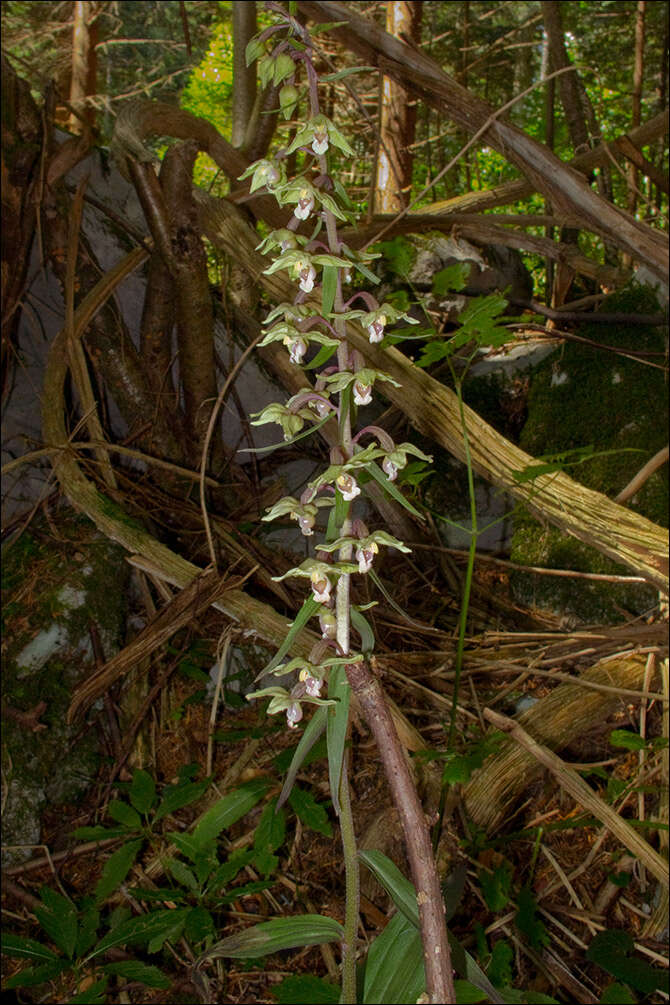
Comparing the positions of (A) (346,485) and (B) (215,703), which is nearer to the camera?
(A) (346,485)

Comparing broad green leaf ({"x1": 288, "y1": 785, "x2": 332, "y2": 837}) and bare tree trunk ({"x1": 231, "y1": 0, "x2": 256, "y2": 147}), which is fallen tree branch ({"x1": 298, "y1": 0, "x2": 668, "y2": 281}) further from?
bare tree trunk ({"x1": 231, "y1": 0, "x2": 256, "y2": 147})

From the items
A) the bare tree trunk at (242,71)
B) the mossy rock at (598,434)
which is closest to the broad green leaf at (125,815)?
the mossy rock at (598,434)

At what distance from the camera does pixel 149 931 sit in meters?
1.57

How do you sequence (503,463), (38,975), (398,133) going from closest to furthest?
(38,975)
(503,463)
(398,133)

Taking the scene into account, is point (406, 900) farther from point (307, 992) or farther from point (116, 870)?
point (116, 870)

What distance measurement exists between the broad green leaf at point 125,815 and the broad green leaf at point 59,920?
30 cm

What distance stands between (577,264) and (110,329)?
1.88m

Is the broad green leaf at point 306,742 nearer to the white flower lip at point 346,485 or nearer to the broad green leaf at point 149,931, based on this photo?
the white flower lip at point 346,485

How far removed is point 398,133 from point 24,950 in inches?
232

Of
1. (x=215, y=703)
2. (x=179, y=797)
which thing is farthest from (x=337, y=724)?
(x=215, y=703)

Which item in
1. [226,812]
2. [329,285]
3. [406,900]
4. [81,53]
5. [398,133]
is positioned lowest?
[226,812]

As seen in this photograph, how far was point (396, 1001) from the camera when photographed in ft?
2.89

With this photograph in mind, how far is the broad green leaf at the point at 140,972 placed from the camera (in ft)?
→ 4.86

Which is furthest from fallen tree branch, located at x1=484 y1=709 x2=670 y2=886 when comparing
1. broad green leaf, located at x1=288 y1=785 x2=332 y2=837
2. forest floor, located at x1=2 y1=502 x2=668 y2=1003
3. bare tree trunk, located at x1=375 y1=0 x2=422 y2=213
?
bare tree trunk, located at x1=375 y1=0 x2=422 y2=213
